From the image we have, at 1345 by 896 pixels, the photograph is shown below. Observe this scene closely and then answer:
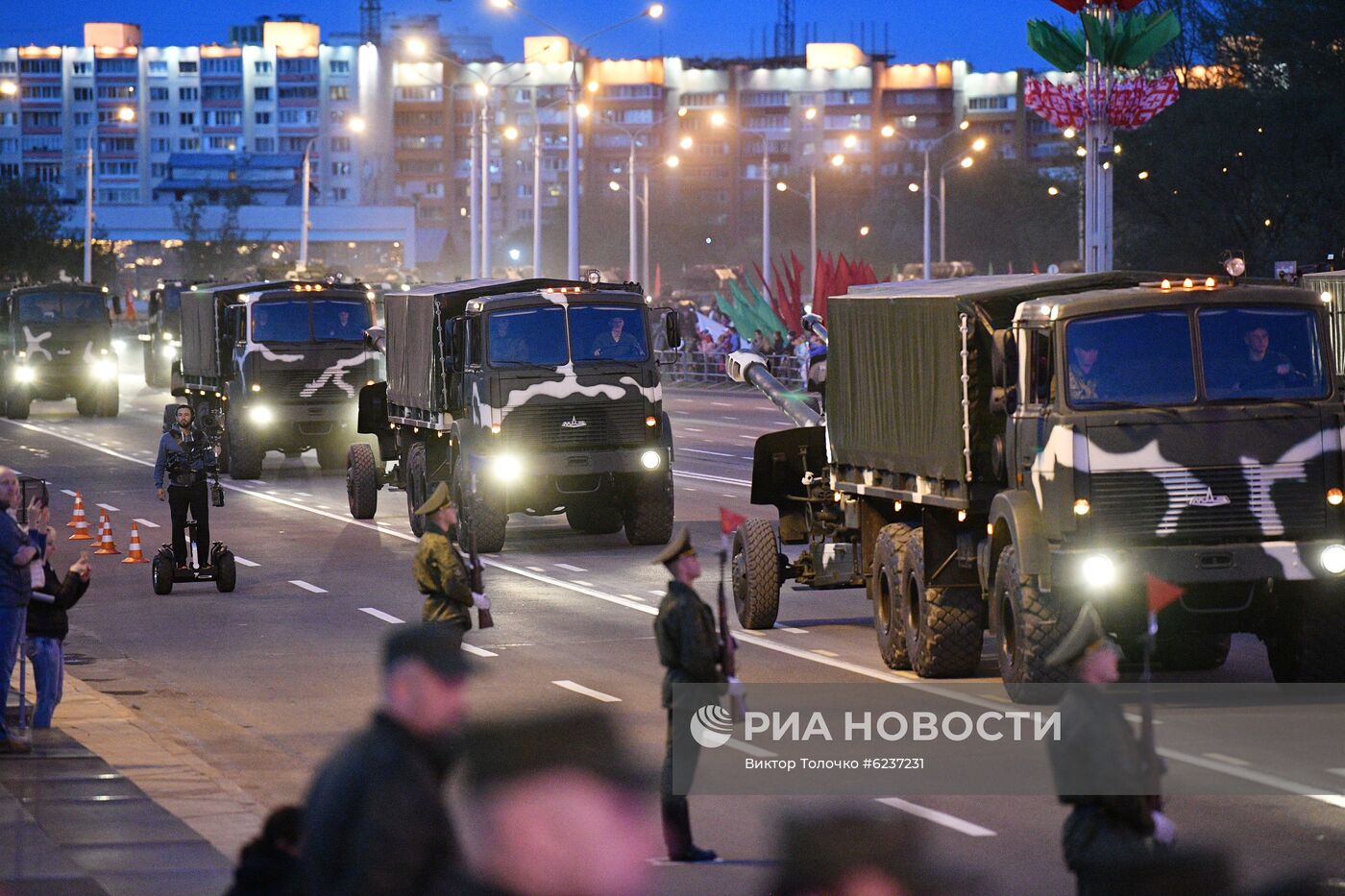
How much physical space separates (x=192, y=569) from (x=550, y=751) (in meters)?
11.3

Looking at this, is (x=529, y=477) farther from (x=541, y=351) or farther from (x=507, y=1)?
(x=507, y=1)

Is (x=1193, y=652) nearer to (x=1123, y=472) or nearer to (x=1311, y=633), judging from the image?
(x=1311, y=633)


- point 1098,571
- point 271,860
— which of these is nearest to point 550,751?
point 1098,571

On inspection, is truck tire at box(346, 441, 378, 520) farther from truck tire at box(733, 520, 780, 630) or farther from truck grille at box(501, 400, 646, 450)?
truck tire at box(733, 520, 780, 630)

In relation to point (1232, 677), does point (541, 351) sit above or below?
above

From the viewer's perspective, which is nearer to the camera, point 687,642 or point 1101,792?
point 1101,792

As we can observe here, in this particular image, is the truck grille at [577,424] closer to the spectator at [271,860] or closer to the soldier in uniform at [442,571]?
the soldier in uniform at [442,571]

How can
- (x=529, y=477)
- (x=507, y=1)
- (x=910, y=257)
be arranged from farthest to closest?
1. (x=910, y=257)
2. (x=507, y=1)
3. (x=529, y=477)

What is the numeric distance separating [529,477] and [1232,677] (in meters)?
11.3

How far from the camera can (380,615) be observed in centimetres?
2169

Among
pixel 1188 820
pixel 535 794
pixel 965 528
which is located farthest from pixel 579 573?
pixel 535 794

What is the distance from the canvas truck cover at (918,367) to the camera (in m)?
16.7

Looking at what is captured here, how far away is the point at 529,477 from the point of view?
88.1 feet

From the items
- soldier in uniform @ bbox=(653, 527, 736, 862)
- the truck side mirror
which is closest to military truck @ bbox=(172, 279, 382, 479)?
the truck side mirror
